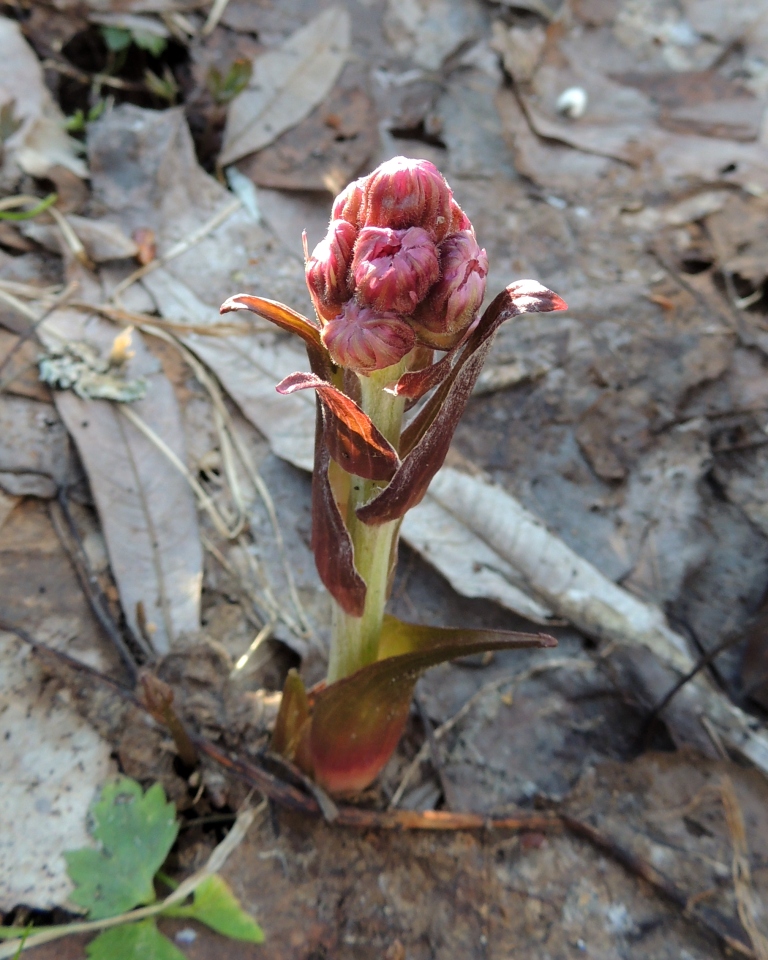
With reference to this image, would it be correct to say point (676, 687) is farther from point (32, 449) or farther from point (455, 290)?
point (32, 449)

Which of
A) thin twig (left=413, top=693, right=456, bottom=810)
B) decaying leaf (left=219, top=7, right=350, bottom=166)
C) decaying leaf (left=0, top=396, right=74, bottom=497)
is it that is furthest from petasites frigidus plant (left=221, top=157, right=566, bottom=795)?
decaying leaf (left=219, top=7, right=350, bottom=166)

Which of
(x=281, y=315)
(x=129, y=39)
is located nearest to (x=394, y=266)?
(x=281, y=315)

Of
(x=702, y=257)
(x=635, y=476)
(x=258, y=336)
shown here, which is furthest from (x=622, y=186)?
(x=258, y=336)

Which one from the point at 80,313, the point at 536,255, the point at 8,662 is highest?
the point at 536,255

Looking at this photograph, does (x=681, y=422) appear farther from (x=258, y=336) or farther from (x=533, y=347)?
(x=258, y=336)

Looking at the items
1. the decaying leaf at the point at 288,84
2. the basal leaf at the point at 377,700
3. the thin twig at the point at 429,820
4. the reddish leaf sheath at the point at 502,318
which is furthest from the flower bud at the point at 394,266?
the decaying leaf at the point at 288,84

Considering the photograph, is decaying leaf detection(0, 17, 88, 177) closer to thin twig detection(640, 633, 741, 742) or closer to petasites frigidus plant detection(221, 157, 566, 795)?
petasites frigidus plant detection(221, 157, 566, 795)

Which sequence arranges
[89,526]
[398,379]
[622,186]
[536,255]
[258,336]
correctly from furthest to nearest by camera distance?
[622,186] → [536,255] → [258,336] → [89,526] → [398,379]
